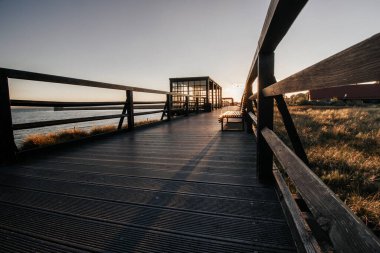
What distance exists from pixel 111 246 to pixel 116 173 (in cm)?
120

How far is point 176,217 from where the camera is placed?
56.2 inches

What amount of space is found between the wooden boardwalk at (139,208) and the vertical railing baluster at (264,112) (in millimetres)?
148

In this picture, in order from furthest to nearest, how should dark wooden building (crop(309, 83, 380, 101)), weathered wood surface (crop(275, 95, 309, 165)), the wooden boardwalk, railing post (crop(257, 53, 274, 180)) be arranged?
1. dark wooden building (crop(309, 83, 380, 101))
2. railing post (crop(257, 53, 274, 180))
3. weathered wood surface (crop(275, 95, 309, 165))
4. the wooden boardwalk

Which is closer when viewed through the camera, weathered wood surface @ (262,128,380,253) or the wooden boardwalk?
weathered wood surface @ (262,128,380,253)

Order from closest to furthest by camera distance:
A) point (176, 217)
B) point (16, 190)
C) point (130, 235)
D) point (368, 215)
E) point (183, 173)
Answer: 1. point (130, 235)
2. point (176, 217)
3. point (368, 215)
4. point (16, 190)
5. point (183, 173)

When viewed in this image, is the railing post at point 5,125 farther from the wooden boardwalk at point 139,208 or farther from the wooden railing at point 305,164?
the wooden railing at point 305,164

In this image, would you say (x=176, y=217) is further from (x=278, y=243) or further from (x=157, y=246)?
(x=278, y=243)

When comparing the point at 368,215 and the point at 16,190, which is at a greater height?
the point at 16,190

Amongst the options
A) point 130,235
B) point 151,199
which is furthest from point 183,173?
point 130,235

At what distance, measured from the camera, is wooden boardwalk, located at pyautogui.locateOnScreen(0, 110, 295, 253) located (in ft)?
3.88

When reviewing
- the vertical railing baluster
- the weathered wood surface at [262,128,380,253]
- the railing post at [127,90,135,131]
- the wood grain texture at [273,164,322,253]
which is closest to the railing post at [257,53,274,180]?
the vertical railing baluster

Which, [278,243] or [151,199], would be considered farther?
[151,199]

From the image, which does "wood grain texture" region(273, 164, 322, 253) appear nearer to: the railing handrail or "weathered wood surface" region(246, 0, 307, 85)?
"weathered wood surface" region(246, 0, 307, 85)

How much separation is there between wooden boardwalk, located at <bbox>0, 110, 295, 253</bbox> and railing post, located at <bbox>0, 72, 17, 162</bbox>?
0.85 ft
